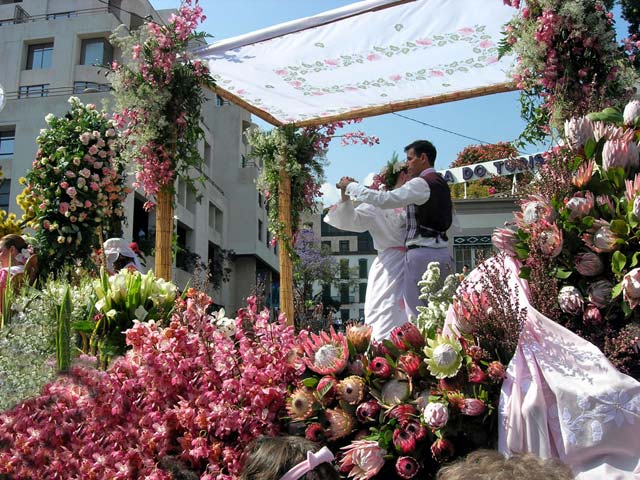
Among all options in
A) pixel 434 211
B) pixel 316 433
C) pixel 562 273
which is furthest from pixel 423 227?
pixel 316 433

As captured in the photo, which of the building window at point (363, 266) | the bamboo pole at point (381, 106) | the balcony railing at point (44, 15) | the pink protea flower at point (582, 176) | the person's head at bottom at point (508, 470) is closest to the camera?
the person's head at bottom at point (508, 470)

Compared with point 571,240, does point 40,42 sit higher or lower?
higher

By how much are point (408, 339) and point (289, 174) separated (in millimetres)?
5948

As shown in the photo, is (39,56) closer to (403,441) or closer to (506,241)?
(506,241)

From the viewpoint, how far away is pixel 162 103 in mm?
6258

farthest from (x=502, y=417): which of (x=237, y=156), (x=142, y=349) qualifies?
(x=237, y=156)

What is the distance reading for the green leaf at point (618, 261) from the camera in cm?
221

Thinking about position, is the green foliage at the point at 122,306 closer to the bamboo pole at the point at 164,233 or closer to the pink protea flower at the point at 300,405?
the pink protea flower at the point at 300,405

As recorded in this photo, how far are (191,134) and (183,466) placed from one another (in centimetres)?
460

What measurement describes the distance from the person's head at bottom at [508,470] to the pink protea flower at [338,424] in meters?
0.90

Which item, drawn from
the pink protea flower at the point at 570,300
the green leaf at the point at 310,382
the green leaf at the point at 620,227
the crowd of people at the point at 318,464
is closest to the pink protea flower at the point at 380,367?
the green leaf at the point at 310,382

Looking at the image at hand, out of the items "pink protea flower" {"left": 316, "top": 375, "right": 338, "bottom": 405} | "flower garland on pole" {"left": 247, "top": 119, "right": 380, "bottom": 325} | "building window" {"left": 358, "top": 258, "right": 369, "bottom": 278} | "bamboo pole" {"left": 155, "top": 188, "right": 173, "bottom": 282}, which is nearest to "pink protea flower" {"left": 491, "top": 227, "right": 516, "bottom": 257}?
"pink protea flower" {"left": 316, "top": 375, "right": 338, "bottom": 405}

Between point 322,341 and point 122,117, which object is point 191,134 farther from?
point 322,341

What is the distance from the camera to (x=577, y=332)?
228 centimetres
